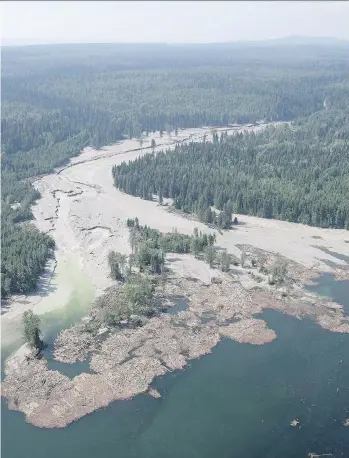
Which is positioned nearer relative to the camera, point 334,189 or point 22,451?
point 22,451

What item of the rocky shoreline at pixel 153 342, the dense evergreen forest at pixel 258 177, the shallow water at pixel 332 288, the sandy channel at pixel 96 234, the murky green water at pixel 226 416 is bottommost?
the murky green water at pixel 226 416

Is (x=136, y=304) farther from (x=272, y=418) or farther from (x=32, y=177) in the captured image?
(x=32, y=177)

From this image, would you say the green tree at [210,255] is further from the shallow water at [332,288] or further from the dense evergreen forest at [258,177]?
the dense evergreen forest at [258,177]

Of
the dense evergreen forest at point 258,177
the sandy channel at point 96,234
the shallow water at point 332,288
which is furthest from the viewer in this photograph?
the dense evergreen forest at point 258,177

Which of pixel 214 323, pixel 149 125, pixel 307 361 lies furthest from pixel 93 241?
pixel 149 125

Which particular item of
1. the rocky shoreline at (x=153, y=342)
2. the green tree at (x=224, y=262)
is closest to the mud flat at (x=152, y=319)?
the rocky shoreline at (x=153, y=342)

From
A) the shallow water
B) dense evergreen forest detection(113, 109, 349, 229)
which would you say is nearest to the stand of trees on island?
the shallow water
